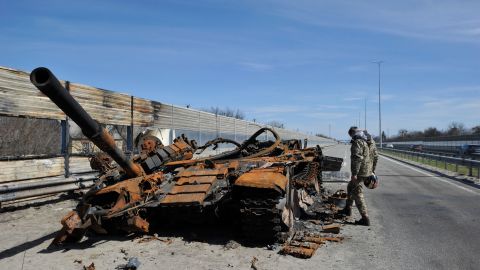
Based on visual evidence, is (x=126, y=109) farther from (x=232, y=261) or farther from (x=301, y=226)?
(x=232, y=261)

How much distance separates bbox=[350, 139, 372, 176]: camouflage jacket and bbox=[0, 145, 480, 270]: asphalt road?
103 cm

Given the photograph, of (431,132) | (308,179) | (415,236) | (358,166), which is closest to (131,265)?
(415,236)

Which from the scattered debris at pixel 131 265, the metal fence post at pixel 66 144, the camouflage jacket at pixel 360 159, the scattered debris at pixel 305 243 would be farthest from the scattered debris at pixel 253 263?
the metal fence post at pixel 66 144

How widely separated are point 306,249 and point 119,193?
120 inches

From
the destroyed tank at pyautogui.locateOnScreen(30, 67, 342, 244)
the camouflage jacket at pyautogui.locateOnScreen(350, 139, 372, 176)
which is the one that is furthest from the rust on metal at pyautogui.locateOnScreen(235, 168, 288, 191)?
the camouflage jacket at pyautogui.locateOnScreen(350, 139, 372, 176)

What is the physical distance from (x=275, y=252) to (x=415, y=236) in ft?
8.81

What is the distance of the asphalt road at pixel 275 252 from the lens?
19.9 ft

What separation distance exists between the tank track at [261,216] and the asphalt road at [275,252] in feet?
0.78

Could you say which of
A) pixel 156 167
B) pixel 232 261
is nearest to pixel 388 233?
pixel 232 261

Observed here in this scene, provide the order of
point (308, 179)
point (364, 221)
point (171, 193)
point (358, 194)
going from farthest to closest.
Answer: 1. point (308, 179)
2. point (358, 194)
3. point (364, 221)
4. point (171, 193)

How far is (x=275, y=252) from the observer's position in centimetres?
664

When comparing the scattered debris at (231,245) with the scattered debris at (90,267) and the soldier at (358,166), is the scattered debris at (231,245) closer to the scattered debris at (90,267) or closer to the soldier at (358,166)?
the scattered debris at (90,267)

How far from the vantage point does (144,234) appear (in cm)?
782

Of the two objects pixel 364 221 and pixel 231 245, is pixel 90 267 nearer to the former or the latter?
pixel 231 245
